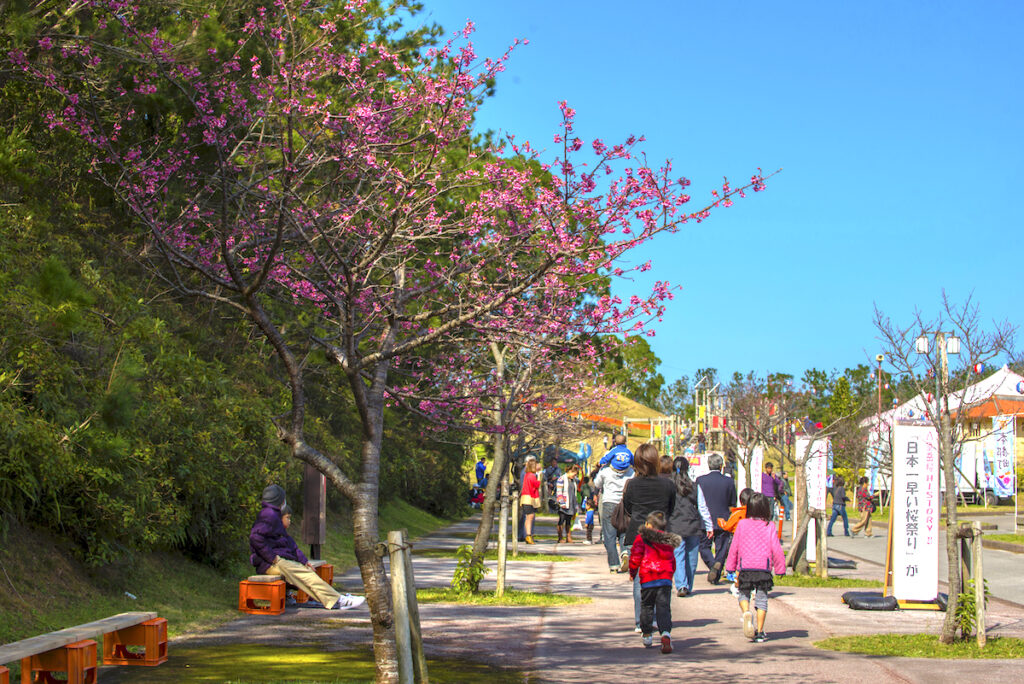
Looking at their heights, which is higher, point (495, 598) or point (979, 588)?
point (979, 588)

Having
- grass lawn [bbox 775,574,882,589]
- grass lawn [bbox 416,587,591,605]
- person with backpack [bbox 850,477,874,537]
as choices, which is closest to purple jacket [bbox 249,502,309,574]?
grass lawn [bbox 416,587,591,605]

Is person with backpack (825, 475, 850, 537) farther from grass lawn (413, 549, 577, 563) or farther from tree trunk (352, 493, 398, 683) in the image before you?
tree trunk (352, 493, 398, 683)

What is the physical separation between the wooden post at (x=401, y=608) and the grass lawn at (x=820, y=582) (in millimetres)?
10034

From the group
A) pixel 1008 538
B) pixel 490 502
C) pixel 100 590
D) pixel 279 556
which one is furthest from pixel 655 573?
pixel 1008 538

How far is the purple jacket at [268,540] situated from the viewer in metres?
11.6

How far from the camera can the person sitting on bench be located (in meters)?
11.6

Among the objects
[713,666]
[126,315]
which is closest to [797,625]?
[713,666]

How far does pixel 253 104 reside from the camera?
524 inches

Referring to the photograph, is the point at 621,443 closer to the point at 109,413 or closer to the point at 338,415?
the point at 109,413

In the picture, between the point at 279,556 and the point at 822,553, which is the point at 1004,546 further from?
the point at 279,556

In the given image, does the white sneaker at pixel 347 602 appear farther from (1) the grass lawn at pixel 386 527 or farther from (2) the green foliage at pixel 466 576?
(1) the grass lawn at pixel 386 527

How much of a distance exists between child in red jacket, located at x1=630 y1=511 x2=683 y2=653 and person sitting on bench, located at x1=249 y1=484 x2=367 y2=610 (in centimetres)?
357

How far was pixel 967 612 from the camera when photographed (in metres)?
9.96

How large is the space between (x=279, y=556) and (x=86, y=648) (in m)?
4.46
